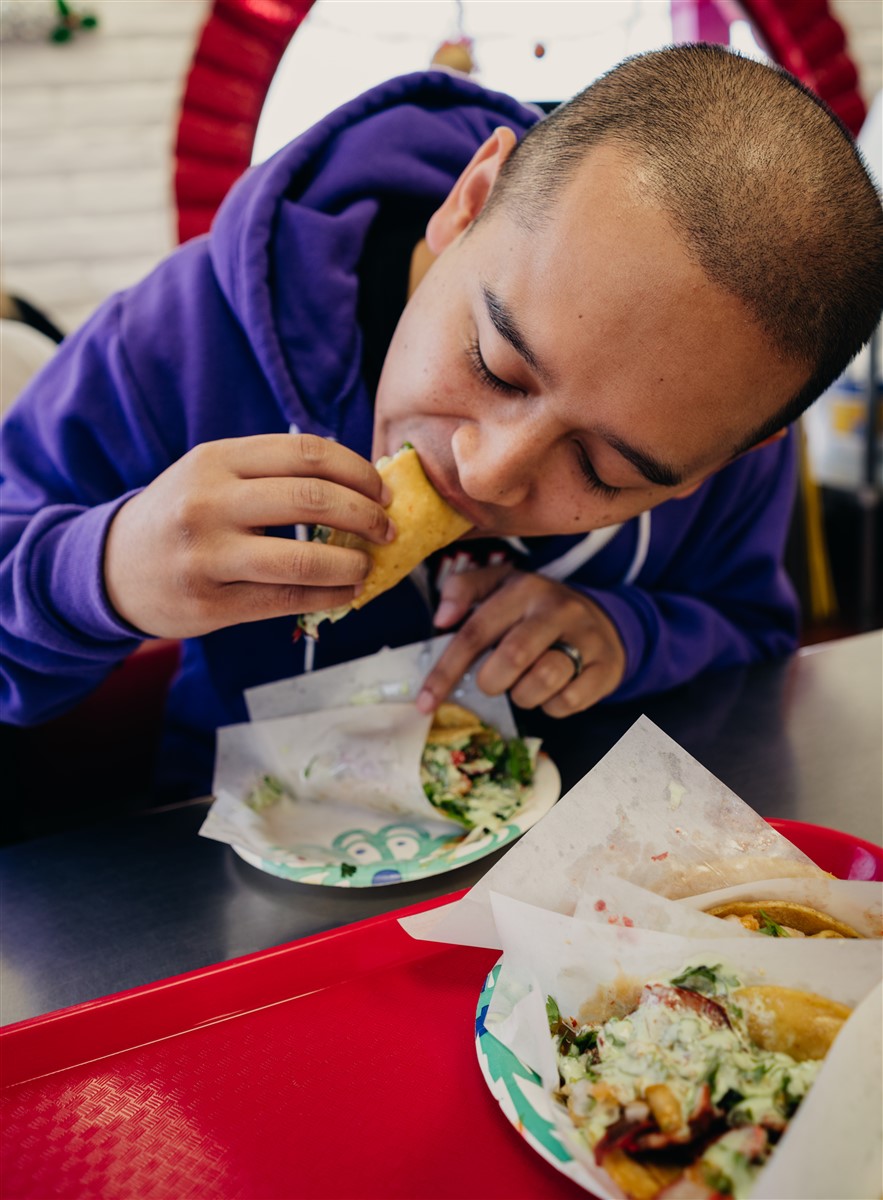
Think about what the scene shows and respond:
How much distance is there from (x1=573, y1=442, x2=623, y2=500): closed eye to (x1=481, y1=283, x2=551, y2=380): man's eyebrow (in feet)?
0.38

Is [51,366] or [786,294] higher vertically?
[786,294]

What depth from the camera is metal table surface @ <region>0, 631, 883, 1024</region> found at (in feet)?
3.57

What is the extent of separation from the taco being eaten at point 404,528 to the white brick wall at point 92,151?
3.36 metres

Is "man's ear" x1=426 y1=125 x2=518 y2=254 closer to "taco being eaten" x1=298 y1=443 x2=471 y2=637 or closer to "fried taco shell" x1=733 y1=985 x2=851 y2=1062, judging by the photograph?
"taco being eaten" x1=298 y1=443 x2=471 y2=637

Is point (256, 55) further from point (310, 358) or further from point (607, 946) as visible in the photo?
point (607, 946)

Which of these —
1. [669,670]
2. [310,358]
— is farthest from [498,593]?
[310,358]

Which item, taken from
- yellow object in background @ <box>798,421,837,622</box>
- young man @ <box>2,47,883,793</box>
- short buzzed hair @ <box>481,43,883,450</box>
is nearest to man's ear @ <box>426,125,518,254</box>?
young man @ <box>2,47,883,793</box>

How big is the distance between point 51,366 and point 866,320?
Result: 4.36ft

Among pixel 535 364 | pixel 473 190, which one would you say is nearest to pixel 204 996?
pixel 535 364

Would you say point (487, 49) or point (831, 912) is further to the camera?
point (487, 49)

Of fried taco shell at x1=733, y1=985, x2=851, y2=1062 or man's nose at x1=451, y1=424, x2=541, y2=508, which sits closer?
fried taco shell at x1=733, y1=985, x2=851, y2=1062

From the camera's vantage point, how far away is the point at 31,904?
3.93ft

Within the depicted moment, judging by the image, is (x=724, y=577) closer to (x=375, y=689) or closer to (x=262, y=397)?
(x=375, y=689)

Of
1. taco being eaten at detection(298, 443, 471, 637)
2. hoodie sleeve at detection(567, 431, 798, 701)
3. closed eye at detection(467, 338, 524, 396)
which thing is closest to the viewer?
closed eye at detection(467, 338, 524, 396)
